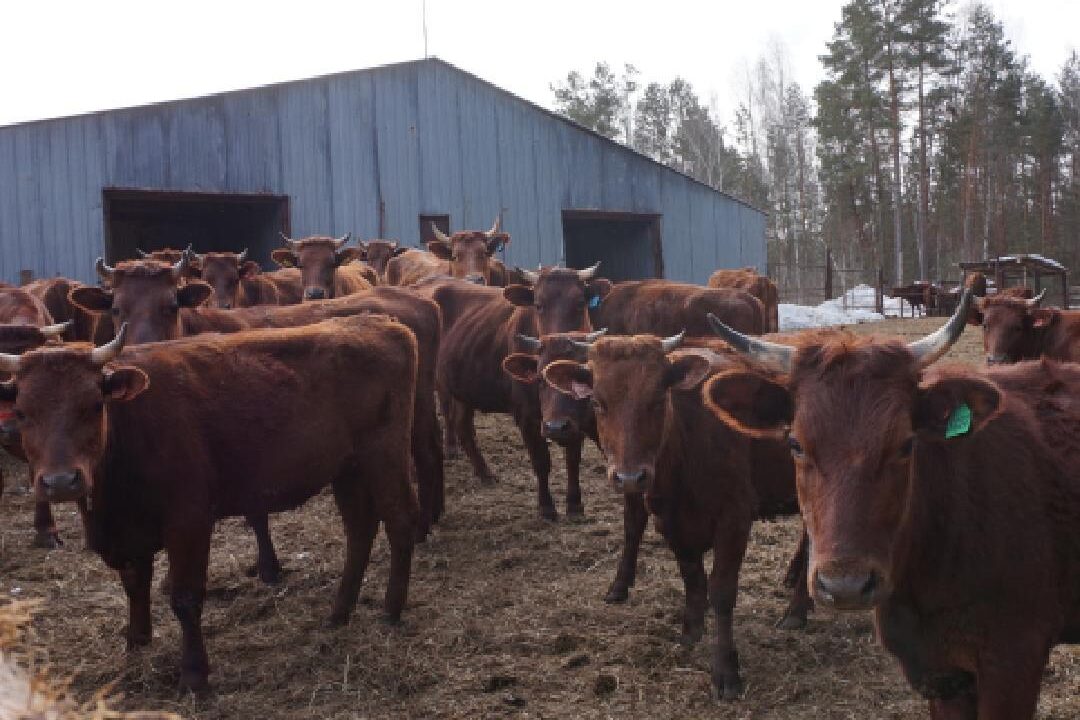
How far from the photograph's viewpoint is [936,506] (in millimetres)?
3275

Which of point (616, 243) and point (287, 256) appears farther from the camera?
point (616, 243)

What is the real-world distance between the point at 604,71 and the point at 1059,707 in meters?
58.2

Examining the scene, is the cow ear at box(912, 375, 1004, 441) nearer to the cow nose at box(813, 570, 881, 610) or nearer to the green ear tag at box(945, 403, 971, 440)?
the green ear tag at box(945, 403, 971, 440)

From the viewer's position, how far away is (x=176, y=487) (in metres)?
4.79

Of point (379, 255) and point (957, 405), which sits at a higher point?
point (379, 255)

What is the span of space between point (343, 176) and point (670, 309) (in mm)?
10152

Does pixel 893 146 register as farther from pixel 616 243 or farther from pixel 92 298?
pixel 92 298

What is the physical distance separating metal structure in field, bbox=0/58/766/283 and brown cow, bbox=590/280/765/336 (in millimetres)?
9117

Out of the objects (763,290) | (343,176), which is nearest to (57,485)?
(763,290)

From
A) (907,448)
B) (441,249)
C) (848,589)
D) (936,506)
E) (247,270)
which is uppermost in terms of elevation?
(441,249)

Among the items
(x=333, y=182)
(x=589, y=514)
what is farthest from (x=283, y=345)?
(x=333, y=182)

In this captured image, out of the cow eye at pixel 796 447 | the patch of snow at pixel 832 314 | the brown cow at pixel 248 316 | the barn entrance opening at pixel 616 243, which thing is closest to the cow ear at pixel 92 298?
the brown cow at pixel 248 316

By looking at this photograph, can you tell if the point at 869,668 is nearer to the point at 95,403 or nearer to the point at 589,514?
the point at 589,514

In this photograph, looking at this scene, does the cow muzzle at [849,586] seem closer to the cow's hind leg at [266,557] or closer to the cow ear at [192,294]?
the cow's hind leg at [266,557]
